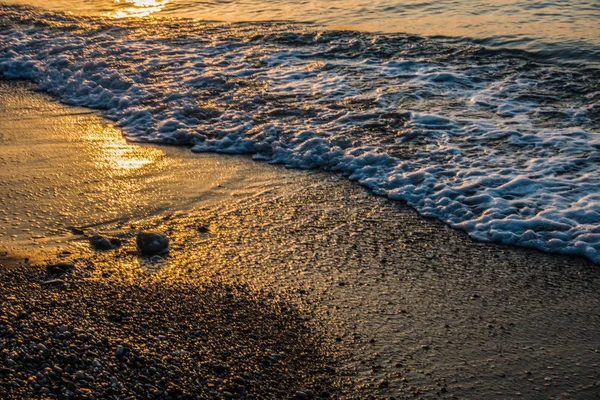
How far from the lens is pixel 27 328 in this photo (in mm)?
3502

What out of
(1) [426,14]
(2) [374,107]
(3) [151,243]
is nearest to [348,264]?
(3) [151,243]

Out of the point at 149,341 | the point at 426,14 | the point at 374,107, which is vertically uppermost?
the point at 426,14

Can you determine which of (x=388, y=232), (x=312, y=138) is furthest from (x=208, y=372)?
(x=312, y=138)

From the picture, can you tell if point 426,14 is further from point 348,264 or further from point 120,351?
point 120,351

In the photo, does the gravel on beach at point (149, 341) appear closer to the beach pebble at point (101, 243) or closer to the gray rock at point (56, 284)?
the gray rock at point (56, 284)

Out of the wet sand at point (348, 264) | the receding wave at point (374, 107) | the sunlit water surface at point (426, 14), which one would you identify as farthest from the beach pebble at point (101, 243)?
the sunlit water surface at point (426, 14)

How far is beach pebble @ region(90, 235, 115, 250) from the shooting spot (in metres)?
4.60

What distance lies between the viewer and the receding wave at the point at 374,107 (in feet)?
18.3

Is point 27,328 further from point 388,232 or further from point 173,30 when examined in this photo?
point 173,30

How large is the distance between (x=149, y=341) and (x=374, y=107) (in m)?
5.04

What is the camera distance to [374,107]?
25.8 ft

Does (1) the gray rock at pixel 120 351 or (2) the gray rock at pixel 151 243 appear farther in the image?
(2) the gray rock at pixel 151 243

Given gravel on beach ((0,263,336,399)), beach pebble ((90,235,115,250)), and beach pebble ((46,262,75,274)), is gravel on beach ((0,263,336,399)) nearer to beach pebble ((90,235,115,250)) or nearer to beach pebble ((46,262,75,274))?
beach pebble ((46,262,75,274))

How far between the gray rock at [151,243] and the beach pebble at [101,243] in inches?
8.2
